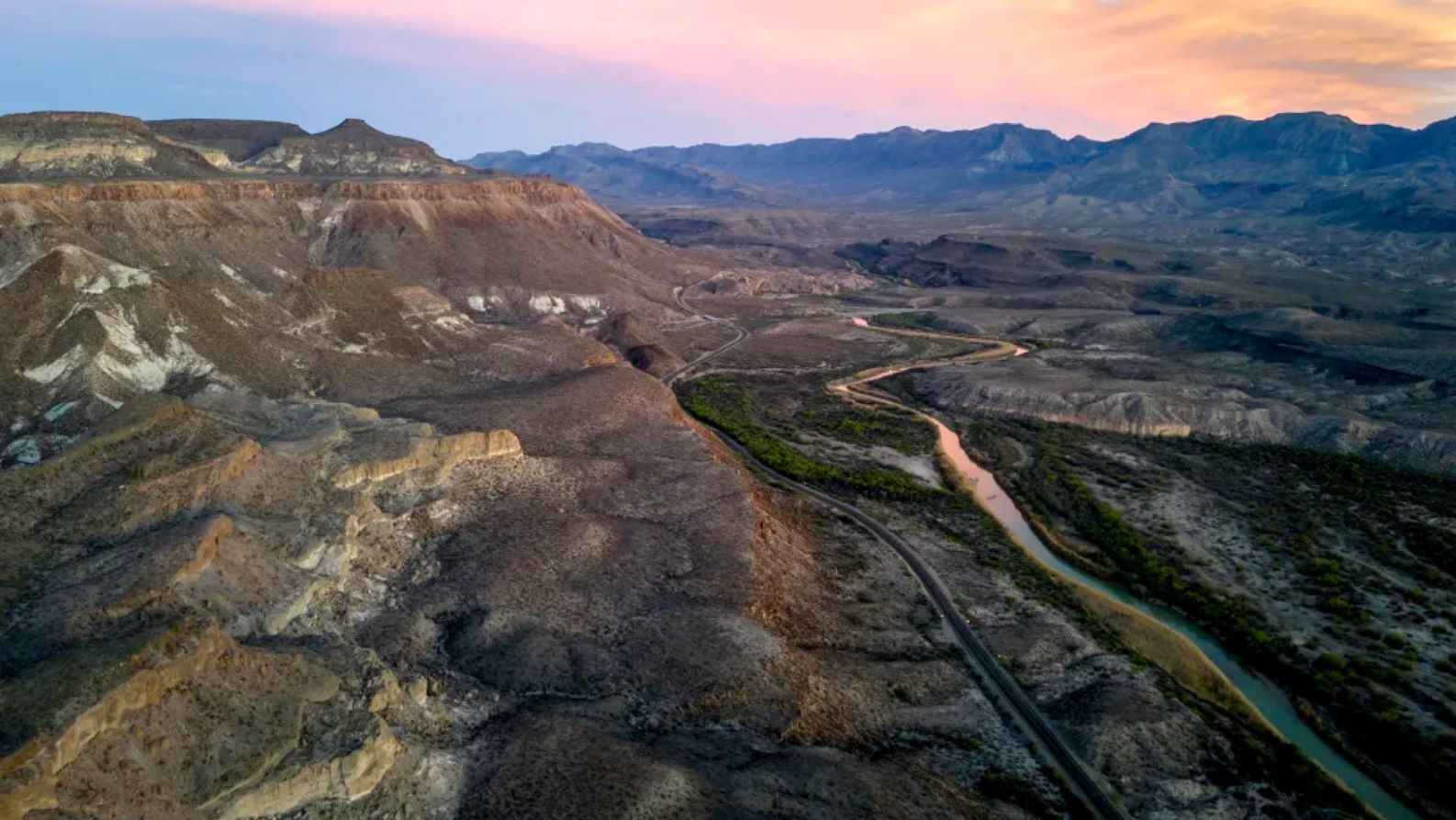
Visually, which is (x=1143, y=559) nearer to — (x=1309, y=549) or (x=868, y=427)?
(x=1309, y=549)

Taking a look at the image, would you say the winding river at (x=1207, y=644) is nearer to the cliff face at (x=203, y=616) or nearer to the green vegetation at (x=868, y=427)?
the green vegetation at (x=868, y=427)

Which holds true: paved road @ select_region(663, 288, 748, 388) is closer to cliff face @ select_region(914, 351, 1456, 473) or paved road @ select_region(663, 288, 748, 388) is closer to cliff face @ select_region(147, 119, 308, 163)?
cliff face @ select_region(914, 351, 1456, 473)

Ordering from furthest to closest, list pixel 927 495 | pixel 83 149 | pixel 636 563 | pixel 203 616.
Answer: pixel 83 149 < pixel 927 495 < pixel 636 563 < pixel 203 616

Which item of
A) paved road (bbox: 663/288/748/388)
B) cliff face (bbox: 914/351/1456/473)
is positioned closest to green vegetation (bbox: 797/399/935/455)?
cliff face (bbox: 914/351/1456/473)

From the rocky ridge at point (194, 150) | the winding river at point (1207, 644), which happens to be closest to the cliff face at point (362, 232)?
the rocky ridge at point (194, 150)

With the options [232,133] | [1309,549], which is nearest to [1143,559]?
[1309,549]

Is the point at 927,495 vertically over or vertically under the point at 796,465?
under
